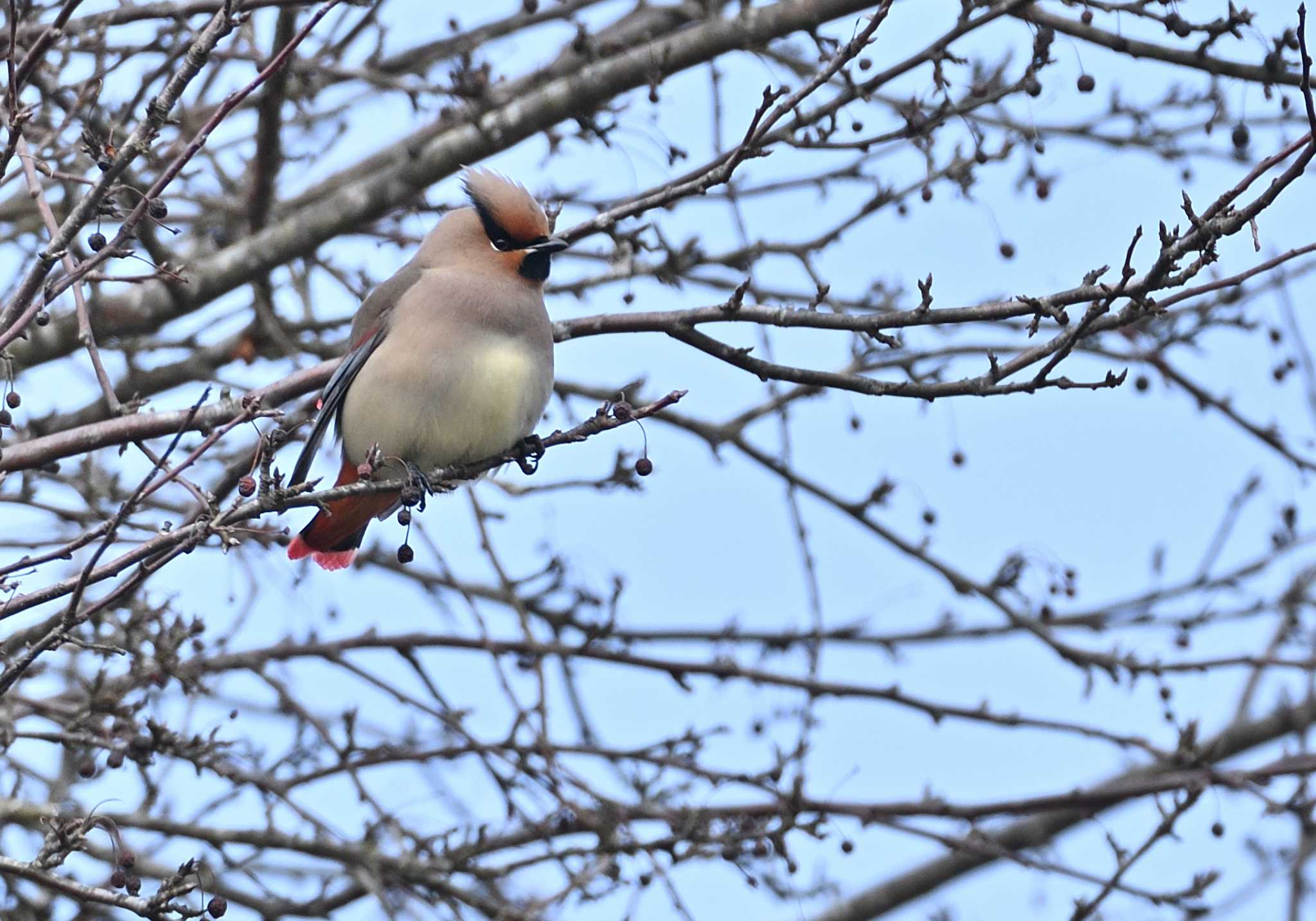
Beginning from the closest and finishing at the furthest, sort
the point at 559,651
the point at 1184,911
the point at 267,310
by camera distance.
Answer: the point at 1184,911, the point at 559,651, the point at 267,310

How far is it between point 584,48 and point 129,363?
5.40ft

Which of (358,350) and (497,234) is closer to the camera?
(358,350)

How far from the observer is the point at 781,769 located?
15.1ft

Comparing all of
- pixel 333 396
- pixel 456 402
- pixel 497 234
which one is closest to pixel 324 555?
pixel 333 396

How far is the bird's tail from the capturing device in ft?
14.3

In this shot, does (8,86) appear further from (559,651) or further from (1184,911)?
(1184,911)

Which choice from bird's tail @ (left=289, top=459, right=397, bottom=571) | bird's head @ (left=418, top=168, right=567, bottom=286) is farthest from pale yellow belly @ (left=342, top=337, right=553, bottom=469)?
bird's head @ (left=418, top=168, right=567, bottom=286)

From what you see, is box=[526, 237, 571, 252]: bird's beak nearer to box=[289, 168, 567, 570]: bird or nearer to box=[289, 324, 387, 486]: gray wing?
box=[289, 168, 567, 570]: bird

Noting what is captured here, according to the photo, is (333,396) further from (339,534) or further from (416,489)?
(416,489)

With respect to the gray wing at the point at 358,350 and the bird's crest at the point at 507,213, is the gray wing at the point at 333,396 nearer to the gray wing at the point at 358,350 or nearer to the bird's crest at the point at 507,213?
the gray wing at the point at 358,350

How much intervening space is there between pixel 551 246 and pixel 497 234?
10.1 inches

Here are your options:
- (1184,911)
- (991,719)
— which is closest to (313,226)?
(991,719)

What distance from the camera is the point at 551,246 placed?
432 cm

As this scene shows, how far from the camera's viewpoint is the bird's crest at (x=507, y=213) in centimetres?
447
